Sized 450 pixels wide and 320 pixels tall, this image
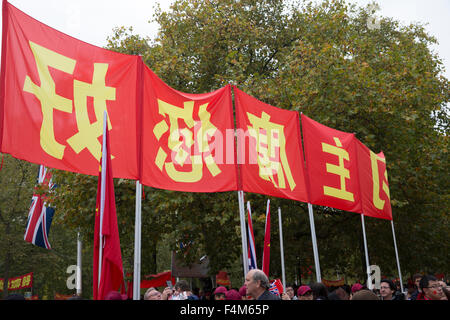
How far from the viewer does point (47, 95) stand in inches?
261

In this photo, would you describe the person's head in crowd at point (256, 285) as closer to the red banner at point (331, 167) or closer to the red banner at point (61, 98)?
the red banner at point (61, 98)

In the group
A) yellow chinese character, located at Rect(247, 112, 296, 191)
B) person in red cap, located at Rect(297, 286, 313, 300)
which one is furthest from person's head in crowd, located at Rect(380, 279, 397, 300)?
yellow chinese character, located at Rect(247, 112, 296, 191)

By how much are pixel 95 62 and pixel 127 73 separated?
63 centimetres

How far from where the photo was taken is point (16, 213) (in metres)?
32.4

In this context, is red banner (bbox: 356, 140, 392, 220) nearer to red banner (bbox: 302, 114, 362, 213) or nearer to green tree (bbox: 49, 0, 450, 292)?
red banner (bbox: 302, 114, 362, 213)

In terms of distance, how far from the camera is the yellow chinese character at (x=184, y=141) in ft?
26.9

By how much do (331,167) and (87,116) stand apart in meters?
6.78

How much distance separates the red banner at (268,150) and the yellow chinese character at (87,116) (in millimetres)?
3097

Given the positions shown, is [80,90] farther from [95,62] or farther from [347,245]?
[347,245]

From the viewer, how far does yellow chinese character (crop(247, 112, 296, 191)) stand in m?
9.86
